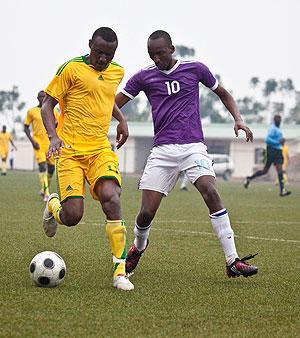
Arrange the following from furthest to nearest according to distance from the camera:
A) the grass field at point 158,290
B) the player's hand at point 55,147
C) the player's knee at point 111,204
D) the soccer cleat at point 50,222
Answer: the soccer cleat at point 50,222 < the player's knee at point 111,204 < the player's hand at point 55,147 < the grass field at point 158,290

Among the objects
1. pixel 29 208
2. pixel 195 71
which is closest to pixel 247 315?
pixel 195 71

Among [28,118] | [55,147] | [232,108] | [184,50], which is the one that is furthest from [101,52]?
[184,50]

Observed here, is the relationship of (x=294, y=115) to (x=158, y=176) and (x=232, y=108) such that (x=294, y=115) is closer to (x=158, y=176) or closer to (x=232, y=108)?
(x=232, y=108)

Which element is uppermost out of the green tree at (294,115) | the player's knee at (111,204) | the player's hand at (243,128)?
the player's hand at (243,128)

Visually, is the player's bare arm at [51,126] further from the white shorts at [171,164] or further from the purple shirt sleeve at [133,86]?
the white shorts at [171,164]

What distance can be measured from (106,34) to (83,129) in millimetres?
908

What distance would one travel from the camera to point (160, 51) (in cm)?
834

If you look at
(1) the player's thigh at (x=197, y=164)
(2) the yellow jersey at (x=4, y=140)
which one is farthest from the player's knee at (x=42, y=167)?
(2) the yellow jersey at (x=4, y=140)

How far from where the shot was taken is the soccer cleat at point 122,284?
7.46 m

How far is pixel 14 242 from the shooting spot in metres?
11.0

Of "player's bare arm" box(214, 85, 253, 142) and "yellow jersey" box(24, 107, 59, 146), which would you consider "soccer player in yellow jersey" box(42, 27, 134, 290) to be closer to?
"player's bare arm" box(214, 85, 253, 142)

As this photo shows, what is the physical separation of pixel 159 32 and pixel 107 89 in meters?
0.76

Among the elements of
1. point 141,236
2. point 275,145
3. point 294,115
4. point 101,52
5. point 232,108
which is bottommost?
point 294,115

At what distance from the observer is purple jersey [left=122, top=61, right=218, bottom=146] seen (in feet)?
28.0
